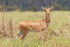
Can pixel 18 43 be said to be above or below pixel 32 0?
above

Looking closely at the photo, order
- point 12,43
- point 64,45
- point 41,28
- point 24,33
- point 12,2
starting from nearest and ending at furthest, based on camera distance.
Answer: point 12,43 < point 64,45 < point 24,33 < point 41,28 < point 12,2

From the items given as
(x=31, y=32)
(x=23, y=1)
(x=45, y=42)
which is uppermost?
(x=45, y=42)

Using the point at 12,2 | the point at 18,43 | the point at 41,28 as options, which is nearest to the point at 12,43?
the point at 18,43

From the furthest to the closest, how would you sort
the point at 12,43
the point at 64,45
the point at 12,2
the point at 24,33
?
the point at 12,2, the point at 24,33, the point at 64,45, the point at 12,43

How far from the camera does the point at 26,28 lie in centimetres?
1096

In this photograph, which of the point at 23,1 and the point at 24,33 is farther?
the point at 23,1

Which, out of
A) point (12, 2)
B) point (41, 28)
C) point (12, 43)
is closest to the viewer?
point (12, 43)

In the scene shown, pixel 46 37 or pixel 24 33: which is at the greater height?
pixel 46 37

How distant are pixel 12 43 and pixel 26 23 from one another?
401 centimetres

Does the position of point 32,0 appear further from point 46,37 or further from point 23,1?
point 46,37

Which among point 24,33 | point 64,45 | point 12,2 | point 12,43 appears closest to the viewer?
point 12,43

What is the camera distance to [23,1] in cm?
6644

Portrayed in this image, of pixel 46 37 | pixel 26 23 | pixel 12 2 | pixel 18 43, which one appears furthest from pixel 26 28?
pixel 12 2

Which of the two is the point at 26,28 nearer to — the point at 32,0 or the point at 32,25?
the point at 32,25
